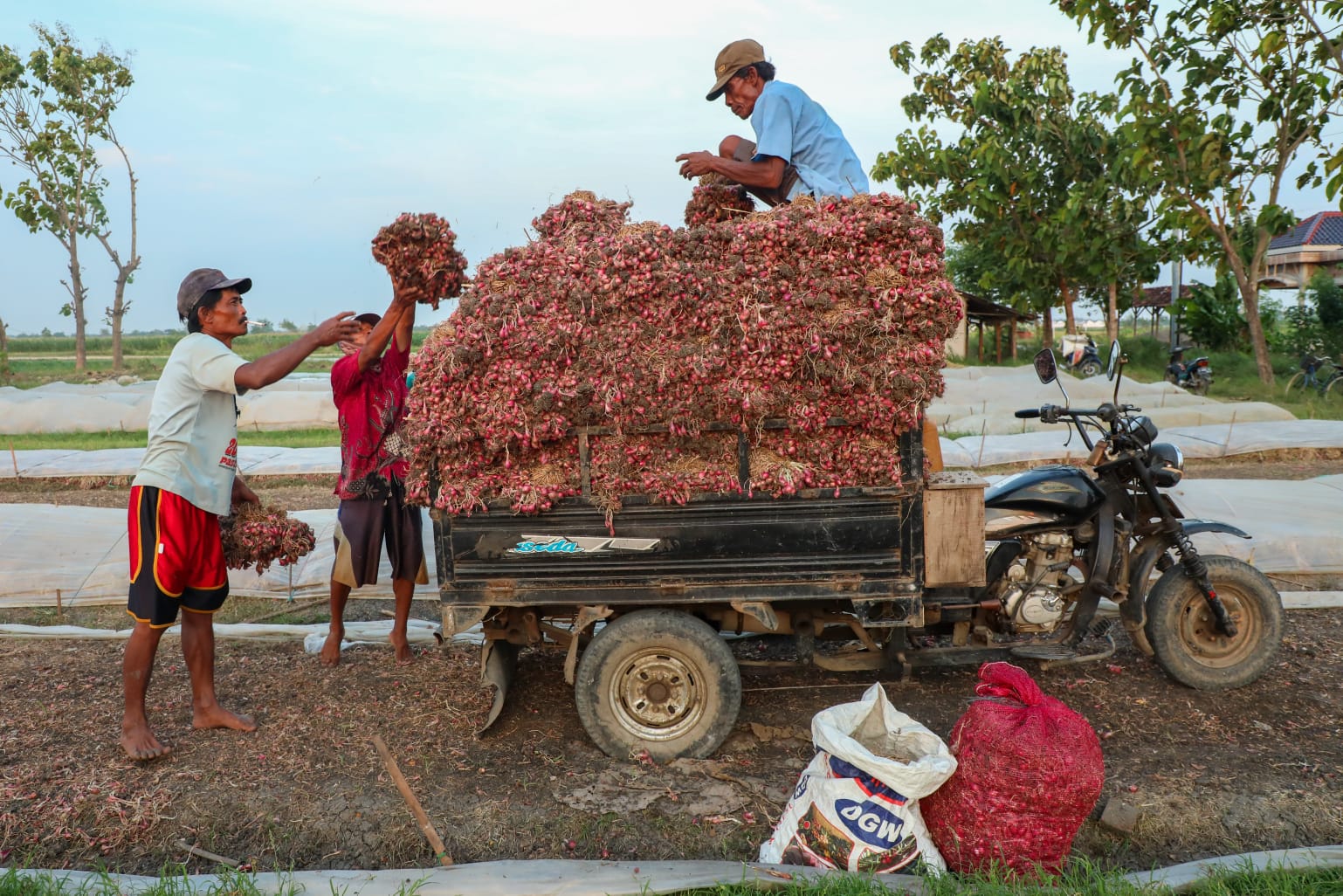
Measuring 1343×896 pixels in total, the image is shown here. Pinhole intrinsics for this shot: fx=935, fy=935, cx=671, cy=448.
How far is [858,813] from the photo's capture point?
→ 308 centimetres

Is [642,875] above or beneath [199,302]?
beneath

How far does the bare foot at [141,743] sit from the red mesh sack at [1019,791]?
3175 mm

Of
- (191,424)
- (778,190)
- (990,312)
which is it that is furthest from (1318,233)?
(191,424)

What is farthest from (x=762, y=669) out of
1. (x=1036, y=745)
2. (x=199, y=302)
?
(x=199, y=302)

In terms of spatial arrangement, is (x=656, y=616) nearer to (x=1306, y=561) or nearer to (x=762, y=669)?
(x=762, y=669)

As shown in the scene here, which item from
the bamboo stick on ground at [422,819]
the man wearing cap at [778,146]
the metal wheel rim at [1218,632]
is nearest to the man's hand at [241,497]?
the bamboo stick on ground at [422,819]

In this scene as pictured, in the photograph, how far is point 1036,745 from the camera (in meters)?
3.08

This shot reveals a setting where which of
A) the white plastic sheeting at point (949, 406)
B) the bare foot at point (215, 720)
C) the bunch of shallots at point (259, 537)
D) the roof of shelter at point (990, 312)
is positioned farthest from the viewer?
the roof of shelter at point (990, 312)

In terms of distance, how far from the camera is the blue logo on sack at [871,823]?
3068 mm

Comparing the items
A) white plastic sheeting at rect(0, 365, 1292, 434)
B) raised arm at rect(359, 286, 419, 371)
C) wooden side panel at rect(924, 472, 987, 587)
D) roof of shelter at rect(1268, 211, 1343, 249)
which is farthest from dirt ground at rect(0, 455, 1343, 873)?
roof of shelter at rect(1268, 211, 1343, 249)

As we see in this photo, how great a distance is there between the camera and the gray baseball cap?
4.13 meters

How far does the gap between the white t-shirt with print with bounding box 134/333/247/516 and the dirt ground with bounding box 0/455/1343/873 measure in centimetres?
117

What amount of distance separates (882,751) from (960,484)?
113cm

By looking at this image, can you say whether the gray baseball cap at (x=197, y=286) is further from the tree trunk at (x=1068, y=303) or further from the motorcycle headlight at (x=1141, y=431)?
the tree trunk at (x=1068, y=303)
